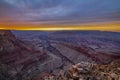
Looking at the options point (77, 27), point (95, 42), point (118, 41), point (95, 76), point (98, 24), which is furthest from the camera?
point (95, 42)

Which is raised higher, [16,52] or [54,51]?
[16,52]

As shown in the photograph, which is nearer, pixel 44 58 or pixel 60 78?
pixel 60 78

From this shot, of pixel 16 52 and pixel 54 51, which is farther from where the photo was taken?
pixel 54 51

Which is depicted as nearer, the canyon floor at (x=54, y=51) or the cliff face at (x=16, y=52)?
the canyon floor at (x=54, y=51)

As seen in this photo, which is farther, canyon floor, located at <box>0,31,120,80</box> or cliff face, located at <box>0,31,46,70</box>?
cliff face, located at <box>0,31,46,70</box>

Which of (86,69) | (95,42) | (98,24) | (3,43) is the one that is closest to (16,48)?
(3,43)

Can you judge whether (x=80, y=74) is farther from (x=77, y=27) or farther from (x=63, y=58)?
(x=63, y=58)

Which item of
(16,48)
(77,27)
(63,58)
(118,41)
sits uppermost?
(77,27)

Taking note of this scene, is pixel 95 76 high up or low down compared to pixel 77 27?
down
